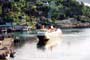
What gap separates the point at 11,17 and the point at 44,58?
213 feet

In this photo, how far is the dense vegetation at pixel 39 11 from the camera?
119 m

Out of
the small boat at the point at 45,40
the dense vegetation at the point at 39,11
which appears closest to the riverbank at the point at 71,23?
the dense vegetation at the point at 39,11

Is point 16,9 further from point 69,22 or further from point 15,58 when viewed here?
point 15,58

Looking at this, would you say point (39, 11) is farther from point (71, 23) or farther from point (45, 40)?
point (45, 40)

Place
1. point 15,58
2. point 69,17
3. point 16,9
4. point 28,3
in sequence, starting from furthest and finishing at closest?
point 69,17, point 28,3, point 16,9, point 15,58

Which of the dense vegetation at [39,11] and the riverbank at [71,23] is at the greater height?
the dense vegetation at [39,11]

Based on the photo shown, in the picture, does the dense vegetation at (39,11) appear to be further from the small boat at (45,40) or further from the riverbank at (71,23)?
the small boat at (45,40)

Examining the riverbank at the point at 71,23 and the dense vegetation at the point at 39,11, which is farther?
the riverbank at the point at 71,23

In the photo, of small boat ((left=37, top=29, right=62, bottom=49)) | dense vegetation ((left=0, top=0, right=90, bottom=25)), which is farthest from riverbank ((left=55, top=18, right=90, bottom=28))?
small boat ((left=37, top=29, right=62, bottom=49))

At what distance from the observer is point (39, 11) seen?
135 m

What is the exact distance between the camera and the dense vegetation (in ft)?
391

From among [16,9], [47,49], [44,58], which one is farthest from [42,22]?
[44,58]

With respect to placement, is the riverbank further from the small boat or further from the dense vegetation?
the small boat

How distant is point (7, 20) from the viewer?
11669cm
